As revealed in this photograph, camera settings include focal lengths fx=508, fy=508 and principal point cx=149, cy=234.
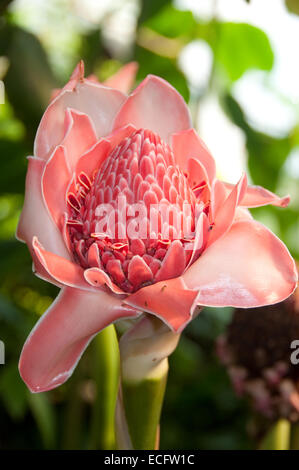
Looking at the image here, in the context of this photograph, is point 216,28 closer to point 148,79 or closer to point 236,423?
point 148,79

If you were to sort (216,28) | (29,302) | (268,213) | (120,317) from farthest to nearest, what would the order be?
1. (268,213)
2. (29,302)
3. (216,28)
4. (120,317)

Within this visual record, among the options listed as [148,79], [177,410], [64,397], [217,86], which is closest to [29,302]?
[64,397]

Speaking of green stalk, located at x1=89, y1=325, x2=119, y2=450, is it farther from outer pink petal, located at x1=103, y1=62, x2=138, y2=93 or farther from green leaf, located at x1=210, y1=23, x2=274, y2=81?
green leaf, located at x1=210, y1=23, x2=274, y2=81

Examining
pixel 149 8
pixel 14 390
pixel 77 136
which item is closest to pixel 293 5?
pixel 149 8

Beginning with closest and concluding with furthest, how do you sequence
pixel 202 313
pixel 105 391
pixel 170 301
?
1. pixel 170 301
2. pixel 105 391
3. pixel 202 313

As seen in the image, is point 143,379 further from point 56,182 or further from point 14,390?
point 14,390

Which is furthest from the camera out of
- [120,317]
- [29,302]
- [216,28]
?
[29,302]

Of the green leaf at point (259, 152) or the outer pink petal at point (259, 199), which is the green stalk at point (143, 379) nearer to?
the outer pink petal at point (259, 199)
